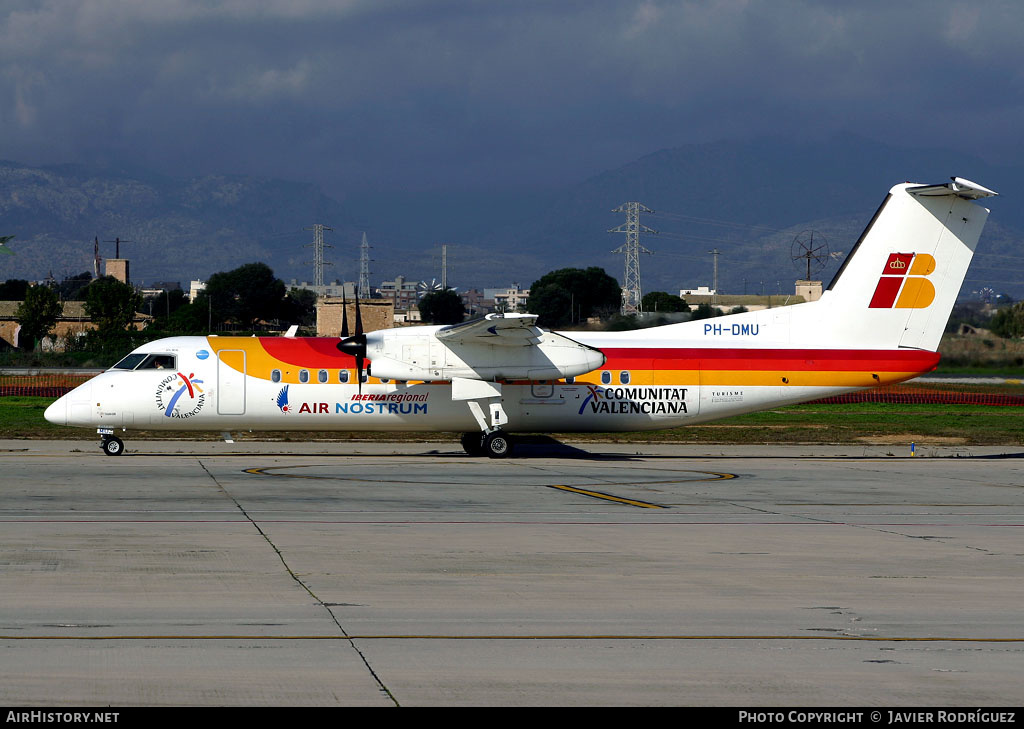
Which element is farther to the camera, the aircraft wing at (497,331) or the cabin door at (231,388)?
the cabin door at (231,388)

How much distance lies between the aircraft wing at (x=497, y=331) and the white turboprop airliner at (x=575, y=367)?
7cm

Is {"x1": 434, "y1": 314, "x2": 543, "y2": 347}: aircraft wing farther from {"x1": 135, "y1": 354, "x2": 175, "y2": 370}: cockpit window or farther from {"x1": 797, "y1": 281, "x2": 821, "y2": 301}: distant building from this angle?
{"x1": 797, "y1": 281, "x2": 821, "y2": 301}: distant building

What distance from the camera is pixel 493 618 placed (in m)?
10.7

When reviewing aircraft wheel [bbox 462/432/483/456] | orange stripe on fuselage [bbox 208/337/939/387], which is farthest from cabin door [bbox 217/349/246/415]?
aircraft wheel [bbox 462/432/483/456]

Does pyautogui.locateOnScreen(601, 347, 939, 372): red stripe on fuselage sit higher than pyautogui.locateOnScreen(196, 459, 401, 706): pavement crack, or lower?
higher

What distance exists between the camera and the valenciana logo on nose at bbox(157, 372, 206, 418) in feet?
92.2

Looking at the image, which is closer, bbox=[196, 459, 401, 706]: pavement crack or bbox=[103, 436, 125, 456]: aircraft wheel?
bbox=[196, 459, 401, 706]: pavement crack

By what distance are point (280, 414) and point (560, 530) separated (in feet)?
45.1

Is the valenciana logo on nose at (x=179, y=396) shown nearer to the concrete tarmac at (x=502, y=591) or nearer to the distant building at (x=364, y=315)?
the concrete tarmac at (x=502, y=591)

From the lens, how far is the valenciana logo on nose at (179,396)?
28.1 metres

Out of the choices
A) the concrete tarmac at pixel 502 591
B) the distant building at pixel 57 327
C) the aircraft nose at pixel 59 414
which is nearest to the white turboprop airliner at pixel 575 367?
the aircraft nose at pixel 59 414

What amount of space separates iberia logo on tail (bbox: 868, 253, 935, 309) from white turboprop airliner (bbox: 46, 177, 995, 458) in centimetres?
4

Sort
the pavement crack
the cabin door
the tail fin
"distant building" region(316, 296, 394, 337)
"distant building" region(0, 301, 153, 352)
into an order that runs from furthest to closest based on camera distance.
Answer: "distant building" region(0, 301, 153, 352)
"distant building" region(316, 296, 394, 337)
the tail fin
the cabin door
the pavement crack
